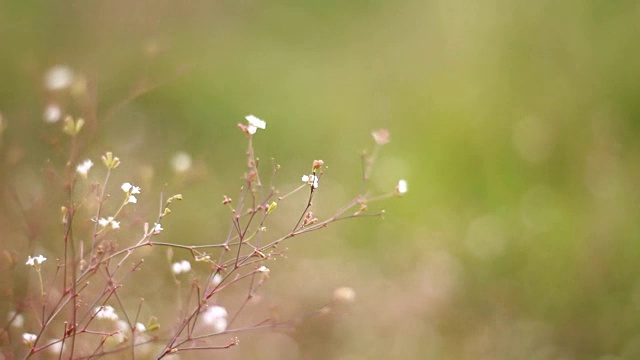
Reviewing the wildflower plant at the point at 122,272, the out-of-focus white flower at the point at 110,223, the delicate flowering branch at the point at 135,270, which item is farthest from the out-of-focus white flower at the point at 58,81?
the out-of-focus white flower at the point at 110,223

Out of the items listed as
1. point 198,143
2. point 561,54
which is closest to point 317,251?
point 198,143

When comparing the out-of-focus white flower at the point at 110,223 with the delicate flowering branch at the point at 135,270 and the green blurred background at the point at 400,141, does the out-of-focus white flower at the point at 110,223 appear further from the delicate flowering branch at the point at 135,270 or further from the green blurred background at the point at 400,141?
the green blurred background at the point at 400,141

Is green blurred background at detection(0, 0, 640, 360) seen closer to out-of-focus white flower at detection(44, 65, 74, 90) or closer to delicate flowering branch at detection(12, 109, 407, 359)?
out-of-focus white flower at detection(44, 65, 74, 90)

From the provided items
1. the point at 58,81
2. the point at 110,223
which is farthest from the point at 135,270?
the point at 58,81

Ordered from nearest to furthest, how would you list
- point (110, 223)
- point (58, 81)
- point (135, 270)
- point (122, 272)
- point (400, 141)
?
point (110, 223) < point (135, 270) < point (58, 81) < point (122, 272) < point (400, 141)

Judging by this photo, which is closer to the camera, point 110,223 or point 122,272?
point 110,223

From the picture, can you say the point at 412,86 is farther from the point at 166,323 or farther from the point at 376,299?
the point at 166,323

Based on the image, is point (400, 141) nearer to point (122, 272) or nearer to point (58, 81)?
point (122, 272)
